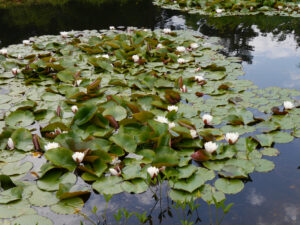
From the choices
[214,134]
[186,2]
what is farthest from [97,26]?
[214,134]

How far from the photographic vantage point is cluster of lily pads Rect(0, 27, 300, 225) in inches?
89.1

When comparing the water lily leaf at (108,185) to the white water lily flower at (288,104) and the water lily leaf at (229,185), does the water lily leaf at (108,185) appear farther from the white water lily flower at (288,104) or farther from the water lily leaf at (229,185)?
the white water lily flower at (288,104)

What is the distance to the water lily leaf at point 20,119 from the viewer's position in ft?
10.5

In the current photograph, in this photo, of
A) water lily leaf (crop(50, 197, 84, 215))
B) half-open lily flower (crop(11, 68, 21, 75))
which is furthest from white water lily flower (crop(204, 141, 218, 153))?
half-open lily flower (crop(11, 68, 21, 75))

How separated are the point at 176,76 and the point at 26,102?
215 cm

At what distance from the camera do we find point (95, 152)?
2.52m

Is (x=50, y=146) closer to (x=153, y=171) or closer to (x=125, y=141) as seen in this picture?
(x=125, y=141)

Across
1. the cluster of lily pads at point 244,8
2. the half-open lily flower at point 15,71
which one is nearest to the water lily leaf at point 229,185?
the half-open lily flower at point 15,71

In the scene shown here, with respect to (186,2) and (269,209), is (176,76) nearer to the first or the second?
(269,209)

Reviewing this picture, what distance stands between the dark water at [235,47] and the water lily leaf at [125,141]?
50 cm

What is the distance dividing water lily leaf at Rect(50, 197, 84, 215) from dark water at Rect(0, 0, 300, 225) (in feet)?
0.14

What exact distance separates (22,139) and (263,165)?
2.29 m

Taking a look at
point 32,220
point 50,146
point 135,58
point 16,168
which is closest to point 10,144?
point 16,168

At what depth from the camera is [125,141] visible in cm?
268
